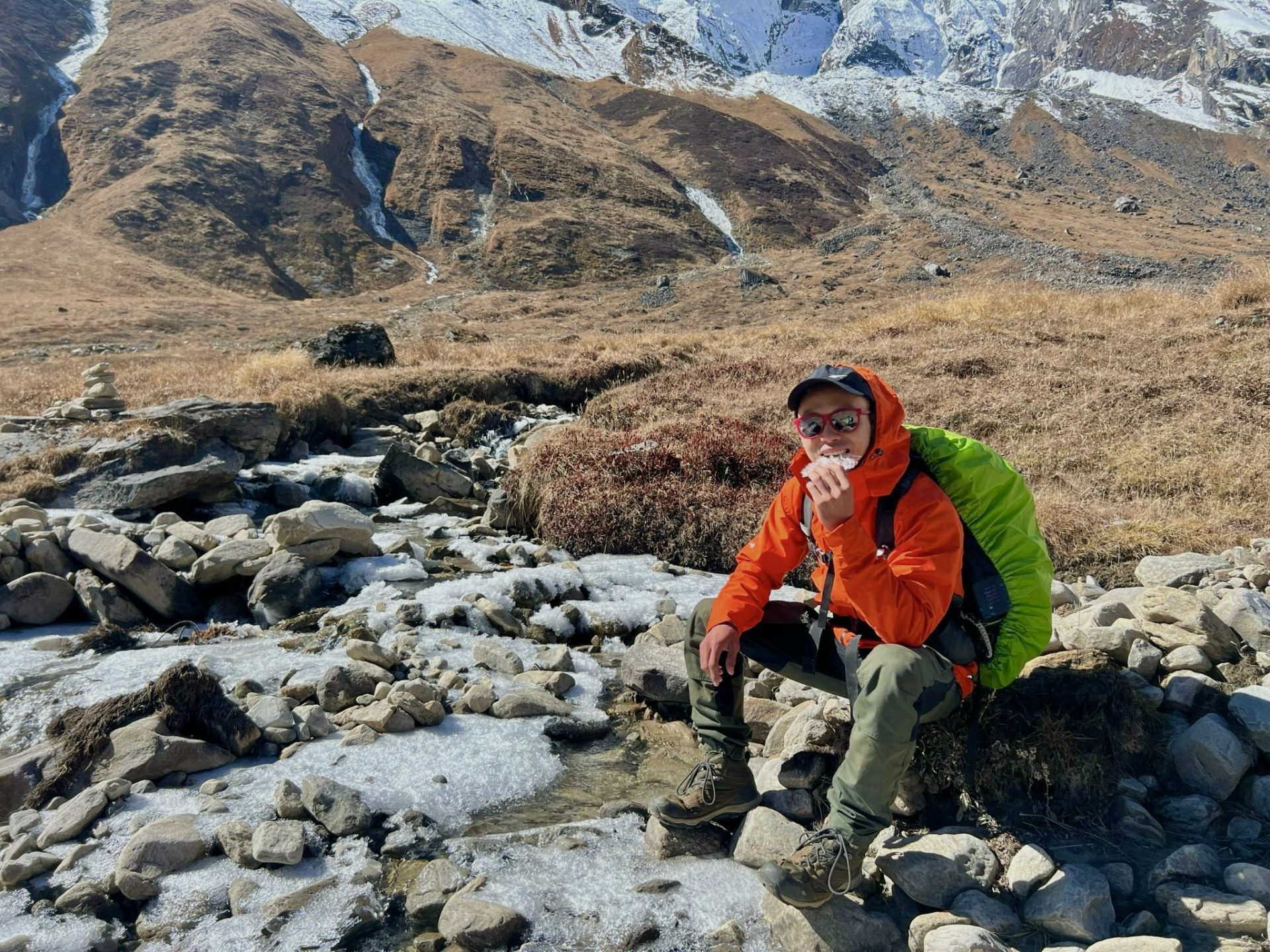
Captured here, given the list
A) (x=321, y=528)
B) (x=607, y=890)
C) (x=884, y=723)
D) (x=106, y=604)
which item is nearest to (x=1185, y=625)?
(x=884, y=723)

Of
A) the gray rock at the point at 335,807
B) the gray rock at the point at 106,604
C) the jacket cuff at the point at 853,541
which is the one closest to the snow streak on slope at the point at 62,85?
the gray rock at the point at 106,604

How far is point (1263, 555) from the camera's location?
17.8ft

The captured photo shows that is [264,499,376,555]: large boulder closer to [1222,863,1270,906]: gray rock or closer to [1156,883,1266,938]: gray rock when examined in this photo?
[1156,883,1266,938]: gray rock

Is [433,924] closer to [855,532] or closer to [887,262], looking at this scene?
[855,532]

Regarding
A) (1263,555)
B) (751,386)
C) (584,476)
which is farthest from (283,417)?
(1263,555)

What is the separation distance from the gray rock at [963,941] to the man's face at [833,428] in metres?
1.79

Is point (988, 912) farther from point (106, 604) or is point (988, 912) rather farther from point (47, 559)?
point (47, 559)

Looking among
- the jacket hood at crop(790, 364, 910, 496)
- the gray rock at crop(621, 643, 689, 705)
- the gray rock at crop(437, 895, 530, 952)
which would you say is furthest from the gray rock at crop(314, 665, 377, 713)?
the jacket hood at crop(790, 364, 910, 496)

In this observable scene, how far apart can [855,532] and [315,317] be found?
3559 centimetres

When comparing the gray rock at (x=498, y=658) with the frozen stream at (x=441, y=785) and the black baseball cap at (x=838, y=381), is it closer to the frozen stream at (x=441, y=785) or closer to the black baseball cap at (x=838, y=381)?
the frozen stream at (x=441, y=785)

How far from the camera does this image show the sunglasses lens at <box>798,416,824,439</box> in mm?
3074

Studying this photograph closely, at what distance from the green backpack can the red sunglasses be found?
305 mm

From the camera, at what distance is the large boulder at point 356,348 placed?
1673cm

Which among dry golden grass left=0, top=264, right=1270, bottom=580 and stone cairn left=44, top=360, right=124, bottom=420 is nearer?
dry golden grass left=0, top=264, right=1270, bottom=580
